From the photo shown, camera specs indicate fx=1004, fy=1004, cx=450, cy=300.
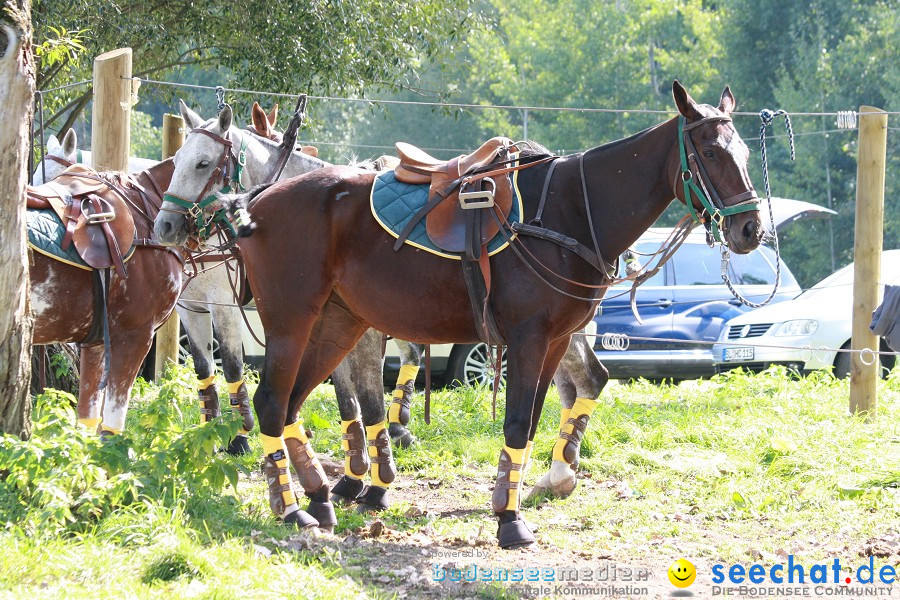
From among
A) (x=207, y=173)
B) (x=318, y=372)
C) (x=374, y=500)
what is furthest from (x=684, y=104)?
(x=207, y=173)

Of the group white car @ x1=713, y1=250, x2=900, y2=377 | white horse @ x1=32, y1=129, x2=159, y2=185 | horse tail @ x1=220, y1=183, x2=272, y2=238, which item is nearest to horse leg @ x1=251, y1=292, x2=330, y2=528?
horse tail @ x1=220, y1=183, x2=272, y2=238

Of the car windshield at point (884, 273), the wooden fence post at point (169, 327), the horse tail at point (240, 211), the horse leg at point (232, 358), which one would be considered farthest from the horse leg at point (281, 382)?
the car windshield at point (884, 273)

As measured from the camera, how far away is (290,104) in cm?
1186

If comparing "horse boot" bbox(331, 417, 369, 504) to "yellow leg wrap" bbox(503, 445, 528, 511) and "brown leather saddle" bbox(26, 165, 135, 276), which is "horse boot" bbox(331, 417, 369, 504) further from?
"brown leather saddle" bbox(26, 165, 135, 276)

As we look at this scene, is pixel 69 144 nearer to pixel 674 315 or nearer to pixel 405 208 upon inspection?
pixel 405 208

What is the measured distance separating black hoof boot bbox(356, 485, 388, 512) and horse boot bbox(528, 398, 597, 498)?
95 centimetres

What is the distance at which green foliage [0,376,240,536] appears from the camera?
475 cm

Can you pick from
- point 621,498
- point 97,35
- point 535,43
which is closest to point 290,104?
point 97,35

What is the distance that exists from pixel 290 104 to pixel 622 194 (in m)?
7.33

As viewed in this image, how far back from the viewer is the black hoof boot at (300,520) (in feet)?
18.1

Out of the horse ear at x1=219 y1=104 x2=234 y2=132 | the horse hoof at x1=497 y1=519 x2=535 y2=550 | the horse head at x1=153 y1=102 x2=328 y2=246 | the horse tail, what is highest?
the horse ear at x1=219 y1=104 x2=234 y2=132

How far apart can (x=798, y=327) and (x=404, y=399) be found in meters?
5.28

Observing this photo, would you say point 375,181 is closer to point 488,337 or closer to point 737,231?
point 488,337

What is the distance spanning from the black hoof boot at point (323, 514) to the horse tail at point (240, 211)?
158 centimetres
